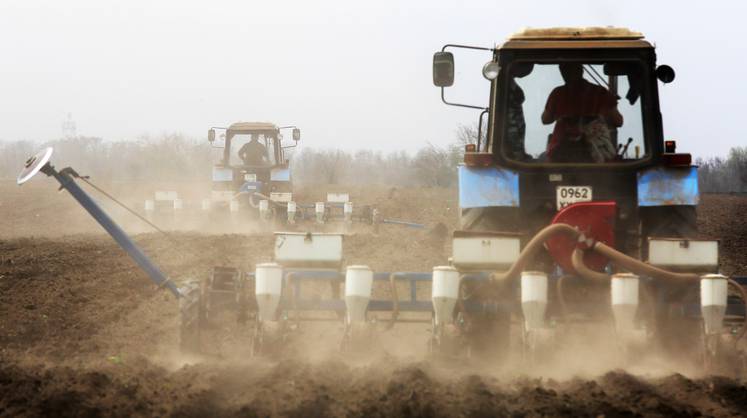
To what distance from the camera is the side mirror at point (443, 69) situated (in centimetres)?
696

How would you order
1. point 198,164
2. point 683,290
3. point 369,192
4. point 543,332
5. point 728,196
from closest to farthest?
point 543,332, point 683,290, point 728,196, point 369,192, point 198,164

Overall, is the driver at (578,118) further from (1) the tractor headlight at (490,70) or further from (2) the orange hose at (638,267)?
(2) the orange hose at (638,267)

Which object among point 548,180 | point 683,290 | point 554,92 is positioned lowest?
point 683,290

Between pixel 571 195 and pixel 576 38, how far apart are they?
1.25 metres

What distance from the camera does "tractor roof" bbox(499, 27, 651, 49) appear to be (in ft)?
23.0

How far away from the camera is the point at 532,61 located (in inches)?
279

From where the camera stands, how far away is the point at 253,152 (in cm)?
2245

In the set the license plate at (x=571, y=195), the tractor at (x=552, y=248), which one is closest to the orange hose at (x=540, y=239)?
the tractor at (x=552, y=248)

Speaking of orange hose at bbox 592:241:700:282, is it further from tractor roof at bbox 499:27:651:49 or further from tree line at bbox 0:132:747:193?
tree line at bbox 0:132:747:193

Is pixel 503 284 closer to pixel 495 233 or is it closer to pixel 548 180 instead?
pixel 495 233

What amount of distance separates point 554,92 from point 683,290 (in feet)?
5.82

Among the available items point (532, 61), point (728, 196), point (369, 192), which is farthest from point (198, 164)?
point (532, 61)

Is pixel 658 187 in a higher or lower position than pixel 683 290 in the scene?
higher

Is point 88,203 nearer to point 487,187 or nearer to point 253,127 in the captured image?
point 487,187
